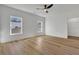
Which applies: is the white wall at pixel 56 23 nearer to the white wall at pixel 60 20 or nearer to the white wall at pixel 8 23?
the white wall at pixel 60 20

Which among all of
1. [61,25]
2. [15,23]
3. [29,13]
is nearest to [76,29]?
[61,25]

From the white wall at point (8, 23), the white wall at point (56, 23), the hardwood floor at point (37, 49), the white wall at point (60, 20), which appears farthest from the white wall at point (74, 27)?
the white wall at point (8, 23)

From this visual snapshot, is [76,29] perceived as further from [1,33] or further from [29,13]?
[1,33]

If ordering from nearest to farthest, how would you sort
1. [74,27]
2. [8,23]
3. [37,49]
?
[37,49]
[8,23]
[74,27]

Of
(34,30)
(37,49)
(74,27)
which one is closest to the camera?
(37,49)

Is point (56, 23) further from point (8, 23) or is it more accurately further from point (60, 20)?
point (8, 23)

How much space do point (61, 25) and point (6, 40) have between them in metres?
3.71

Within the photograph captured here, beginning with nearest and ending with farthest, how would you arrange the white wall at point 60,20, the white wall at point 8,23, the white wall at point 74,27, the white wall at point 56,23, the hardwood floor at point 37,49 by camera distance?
the hardwood floor at point 37,49 < the white wall at point 8,23 < the white wall at point 60,20 < the white wall at point 56,23 < the white wall at point 74,27

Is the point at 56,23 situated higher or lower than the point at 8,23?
higher

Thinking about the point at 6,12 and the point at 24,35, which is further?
the point at 24,35

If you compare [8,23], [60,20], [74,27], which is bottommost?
[74,27]

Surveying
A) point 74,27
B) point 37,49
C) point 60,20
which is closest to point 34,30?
point 37,49

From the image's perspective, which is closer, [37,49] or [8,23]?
[37,49]
